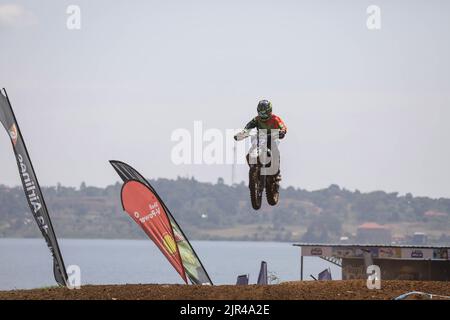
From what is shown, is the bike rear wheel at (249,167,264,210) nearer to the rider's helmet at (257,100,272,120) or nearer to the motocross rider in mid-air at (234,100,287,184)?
the motocross rider in mid-air at (234,100,287,184)

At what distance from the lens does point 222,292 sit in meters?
22.1

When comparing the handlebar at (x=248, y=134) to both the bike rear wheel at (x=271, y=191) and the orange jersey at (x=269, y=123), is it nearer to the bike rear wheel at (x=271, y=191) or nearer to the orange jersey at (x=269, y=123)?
the orange jersey at (x=269, y=123)

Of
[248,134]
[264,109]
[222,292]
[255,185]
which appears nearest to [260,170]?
[255,185]

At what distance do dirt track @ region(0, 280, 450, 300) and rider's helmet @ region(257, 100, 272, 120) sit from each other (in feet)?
14.2

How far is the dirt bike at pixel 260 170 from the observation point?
2580 cm

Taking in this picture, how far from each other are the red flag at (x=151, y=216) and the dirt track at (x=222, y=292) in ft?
30.8

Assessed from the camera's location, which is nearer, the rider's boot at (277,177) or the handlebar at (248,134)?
the handlebar at (248,134)

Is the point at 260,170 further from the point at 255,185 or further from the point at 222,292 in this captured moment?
the point at 222,292

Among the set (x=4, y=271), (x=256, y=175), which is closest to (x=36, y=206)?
(x=256, y=175)

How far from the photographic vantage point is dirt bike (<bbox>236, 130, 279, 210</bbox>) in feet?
84.6

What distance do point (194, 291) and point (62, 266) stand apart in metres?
10.0

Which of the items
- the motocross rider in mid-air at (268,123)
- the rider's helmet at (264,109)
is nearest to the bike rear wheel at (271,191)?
the motocross rider in mid-air at (268,123)
